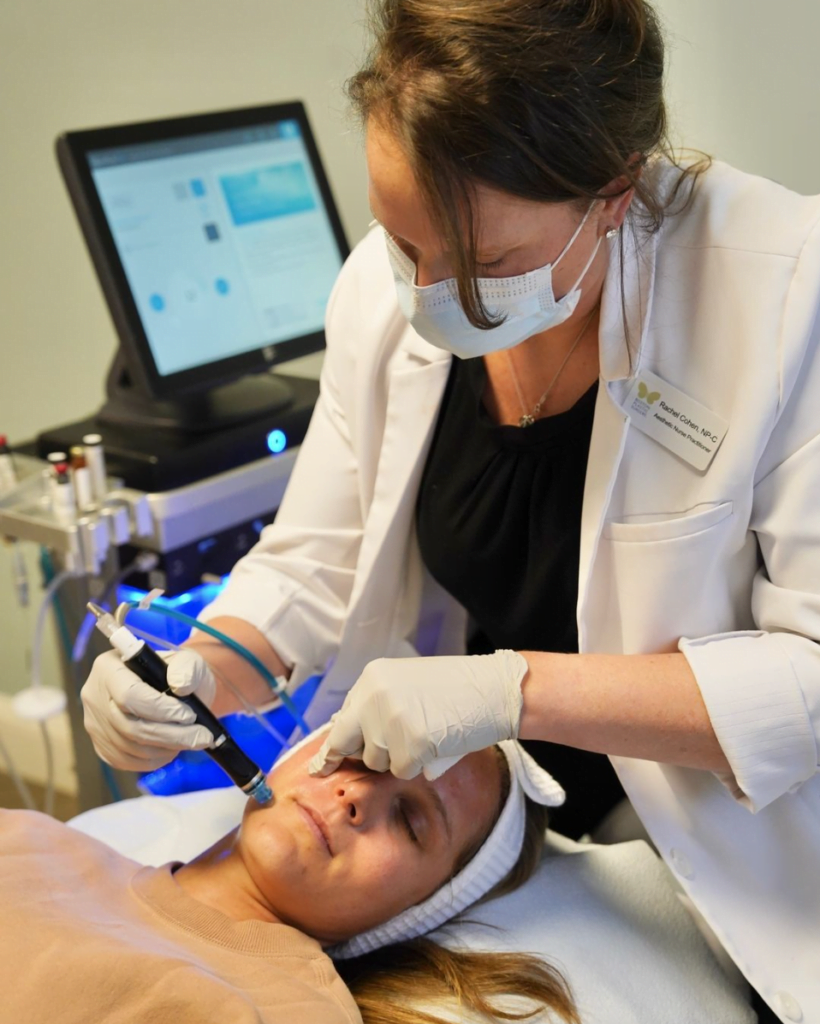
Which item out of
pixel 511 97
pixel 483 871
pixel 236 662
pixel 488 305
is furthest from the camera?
pixel 236 662

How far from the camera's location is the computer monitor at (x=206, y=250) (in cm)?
178

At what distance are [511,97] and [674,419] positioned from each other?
397 millimetres

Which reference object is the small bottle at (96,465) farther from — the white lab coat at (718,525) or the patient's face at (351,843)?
the patient's face at (351,843)

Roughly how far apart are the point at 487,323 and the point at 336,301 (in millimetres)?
455

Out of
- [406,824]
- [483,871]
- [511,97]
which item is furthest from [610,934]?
[511,97]

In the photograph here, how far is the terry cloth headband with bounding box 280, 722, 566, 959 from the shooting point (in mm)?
1301

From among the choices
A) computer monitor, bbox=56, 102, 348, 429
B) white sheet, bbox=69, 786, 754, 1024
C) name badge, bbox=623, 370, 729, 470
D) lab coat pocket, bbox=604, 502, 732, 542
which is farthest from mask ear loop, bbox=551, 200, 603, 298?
computer monitor, bbox=56, 102, 348, 429

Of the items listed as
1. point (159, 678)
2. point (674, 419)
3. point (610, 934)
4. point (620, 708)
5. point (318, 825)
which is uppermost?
point (674, 419)

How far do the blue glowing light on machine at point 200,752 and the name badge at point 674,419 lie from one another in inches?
25.9

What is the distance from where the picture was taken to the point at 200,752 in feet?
4.70

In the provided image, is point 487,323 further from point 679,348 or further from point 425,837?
point 425,837

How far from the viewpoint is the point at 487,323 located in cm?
113

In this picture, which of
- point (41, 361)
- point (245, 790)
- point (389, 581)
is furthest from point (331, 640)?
point (41, 361)

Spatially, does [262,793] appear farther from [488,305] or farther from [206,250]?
[206,250]
